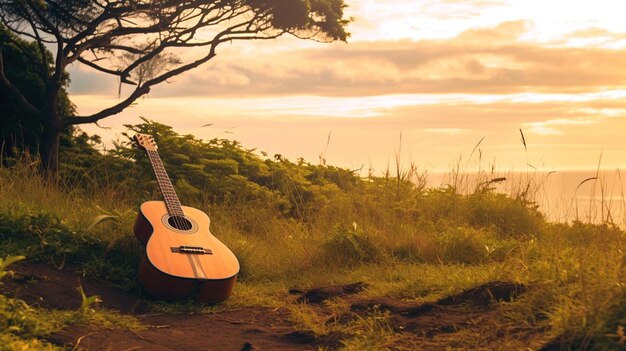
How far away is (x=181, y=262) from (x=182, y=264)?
0.08 feet

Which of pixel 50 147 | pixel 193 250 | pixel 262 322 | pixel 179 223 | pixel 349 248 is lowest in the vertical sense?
pixel 262 322

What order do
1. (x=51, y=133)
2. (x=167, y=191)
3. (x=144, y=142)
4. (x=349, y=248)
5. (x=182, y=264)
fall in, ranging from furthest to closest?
(x=51, y=133) < (x=349, y=248) < (x=144, y=142) < (x=167, y=191) < (x=182, y=264)

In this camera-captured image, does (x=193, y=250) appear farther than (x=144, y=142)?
No

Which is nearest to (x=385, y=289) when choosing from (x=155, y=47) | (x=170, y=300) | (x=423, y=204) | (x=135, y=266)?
(x=170, y=300)

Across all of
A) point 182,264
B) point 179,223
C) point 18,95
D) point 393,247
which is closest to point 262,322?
point 182,264

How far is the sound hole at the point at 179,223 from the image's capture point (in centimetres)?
650

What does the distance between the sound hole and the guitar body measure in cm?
8

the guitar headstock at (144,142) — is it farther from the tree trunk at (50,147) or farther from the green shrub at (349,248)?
the tree trunk at (50,147)

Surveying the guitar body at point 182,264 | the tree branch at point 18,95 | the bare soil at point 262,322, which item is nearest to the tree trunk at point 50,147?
the tree branch at point 18,95

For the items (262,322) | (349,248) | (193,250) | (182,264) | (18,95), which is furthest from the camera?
(18,95)

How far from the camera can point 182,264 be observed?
5914 mm

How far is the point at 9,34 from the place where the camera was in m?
13.0

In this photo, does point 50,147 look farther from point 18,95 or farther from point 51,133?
point 18,95

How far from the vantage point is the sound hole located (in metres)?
6.50
